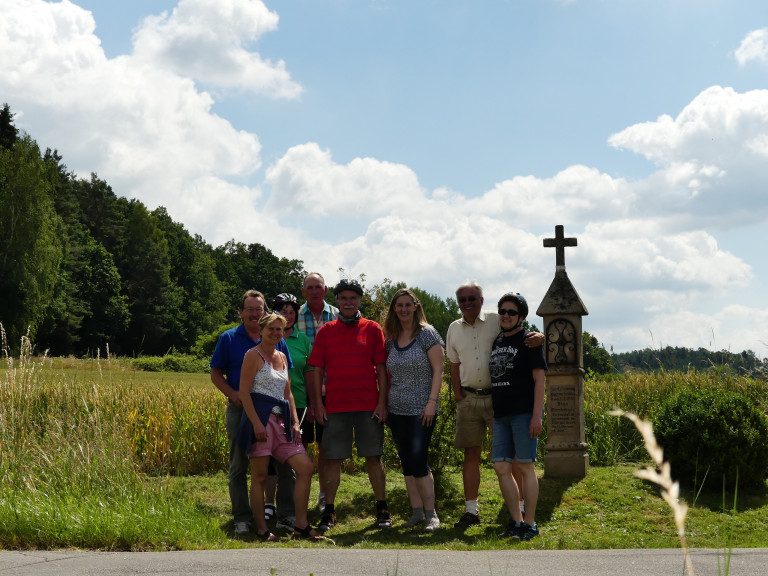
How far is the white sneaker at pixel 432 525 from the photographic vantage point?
6.82 metres

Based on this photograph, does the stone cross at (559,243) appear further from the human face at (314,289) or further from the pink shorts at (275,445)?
the pink shorts at (275,445)

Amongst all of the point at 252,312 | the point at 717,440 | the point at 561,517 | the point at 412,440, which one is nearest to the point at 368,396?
the point at 412,440

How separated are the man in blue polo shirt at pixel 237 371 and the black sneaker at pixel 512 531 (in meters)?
2.15

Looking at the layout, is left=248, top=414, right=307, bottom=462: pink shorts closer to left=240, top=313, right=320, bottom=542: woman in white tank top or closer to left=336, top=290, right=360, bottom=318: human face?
left=240, top=313, right=320, bottom=542: woman in white tank top

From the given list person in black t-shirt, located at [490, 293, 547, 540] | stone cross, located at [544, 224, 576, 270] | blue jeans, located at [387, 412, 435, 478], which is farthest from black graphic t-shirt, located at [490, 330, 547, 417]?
stone cross, located at [544, 224, 576, 270]

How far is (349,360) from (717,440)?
4.77 metres

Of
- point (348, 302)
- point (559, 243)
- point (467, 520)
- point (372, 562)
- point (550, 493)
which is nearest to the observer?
point (372, 562)

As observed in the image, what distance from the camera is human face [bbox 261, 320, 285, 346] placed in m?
6.19

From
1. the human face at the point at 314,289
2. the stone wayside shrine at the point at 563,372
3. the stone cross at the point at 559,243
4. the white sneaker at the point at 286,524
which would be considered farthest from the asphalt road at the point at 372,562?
the stone cross at the point at 559,243

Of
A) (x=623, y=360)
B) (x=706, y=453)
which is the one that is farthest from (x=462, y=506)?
(x=623, y=360)

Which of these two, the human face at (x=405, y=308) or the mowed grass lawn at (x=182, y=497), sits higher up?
the human face at (x=405, y=308)

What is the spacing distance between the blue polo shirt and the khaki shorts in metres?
1.63

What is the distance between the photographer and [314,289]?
7.13 metres

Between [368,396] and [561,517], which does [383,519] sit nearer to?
[368,396]
